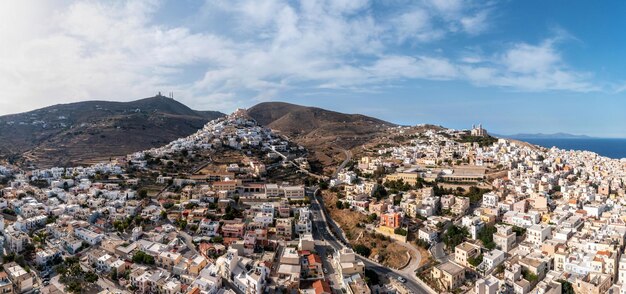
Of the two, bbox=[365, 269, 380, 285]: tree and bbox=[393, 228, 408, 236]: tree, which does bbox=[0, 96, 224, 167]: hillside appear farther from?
bbox=[365, 269, 380, 285]: tree

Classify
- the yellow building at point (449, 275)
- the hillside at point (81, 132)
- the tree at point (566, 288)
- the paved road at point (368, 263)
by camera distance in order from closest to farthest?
the tree at point (566, 288), the yellow building at point (449, 275), the paved road at point (368, 263), the hillside at point (81, 132)

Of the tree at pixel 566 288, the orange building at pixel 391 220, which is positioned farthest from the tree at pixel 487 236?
the orange building at pixel 391 220

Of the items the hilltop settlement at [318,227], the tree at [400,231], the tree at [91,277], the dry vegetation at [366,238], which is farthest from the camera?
the tree at [400,231]

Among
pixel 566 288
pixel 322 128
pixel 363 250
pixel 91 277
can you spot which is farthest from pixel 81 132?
pixel 566 288

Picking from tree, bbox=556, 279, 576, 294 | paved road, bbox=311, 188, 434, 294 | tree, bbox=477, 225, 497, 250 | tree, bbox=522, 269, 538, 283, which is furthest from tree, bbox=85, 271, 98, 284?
tree, bbox=556, 279, 576, 294

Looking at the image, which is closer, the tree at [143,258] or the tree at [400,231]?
the tree at [143,258]

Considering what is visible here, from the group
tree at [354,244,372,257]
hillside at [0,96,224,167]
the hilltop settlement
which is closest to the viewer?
the hilltop settlement

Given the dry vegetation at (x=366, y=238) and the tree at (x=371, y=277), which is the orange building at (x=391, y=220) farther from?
the tree at (x=371, y=277)

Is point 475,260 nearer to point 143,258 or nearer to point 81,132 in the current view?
Result: point 143,258
